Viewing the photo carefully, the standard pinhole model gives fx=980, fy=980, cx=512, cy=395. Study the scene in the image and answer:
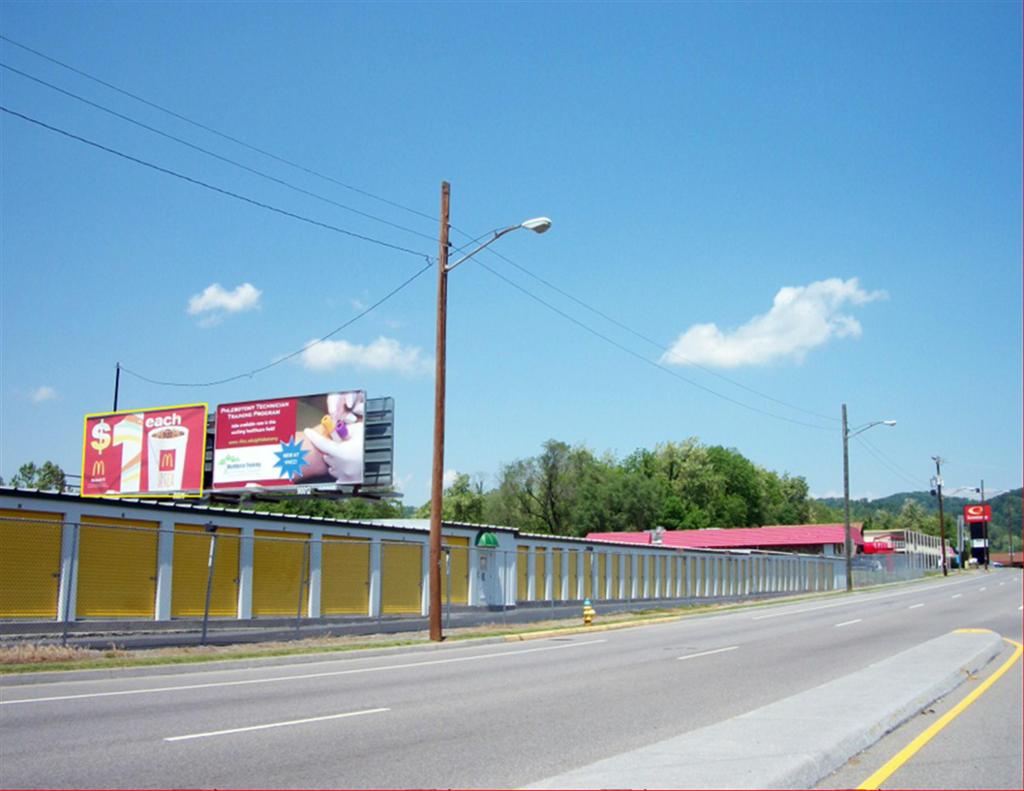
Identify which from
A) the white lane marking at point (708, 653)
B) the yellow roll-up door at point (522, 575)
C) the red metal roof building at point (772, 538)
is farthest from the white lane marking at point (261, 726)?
the red metal roof building at point (772, 538)

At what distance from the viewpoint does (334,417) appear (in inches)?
1682

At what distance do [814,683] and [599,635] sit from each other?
14.7 m

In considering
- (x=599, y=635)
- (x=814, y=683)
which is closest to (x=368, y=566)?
(x=599, y=635)

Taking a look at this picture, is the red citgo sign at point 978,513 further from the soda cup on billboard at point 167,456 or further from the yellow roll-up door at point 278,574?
the yellow roll-up door at point 278,574

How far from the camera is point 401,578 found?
103ft

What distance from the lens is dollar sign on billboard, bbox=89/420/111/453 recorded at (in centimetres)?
4788

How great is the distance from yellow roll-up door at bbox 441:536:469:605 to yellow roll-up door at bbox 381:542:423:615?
7.36ft

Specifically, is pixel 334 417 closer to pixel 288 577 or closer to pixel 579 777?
pixel 288 577

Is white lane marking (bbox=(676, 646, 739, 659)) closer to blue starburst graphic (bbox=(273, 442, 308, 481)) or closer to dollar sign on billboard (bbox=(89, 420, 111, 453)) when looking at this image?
blue starburst graphic (bbox=(273, 442, 308, 481))

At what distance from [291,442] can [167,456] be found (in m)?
7.01

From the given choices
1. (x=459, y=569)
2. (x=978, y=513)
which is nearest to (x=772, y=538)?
(x=459, y=569)

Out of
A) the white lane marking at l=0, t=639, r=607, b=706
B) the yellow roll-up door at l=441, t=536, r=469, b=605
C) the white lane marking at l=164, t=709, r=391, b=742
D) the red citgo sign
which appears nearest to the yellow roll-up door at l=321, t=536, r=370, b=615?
the yellow roll-up door at l=441, t=536, r=469, b=605

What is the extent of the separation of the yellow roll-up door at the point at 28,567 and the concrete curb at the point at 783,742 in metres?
15.1

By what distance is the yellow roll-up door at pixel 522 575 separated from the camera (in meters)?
38.9
